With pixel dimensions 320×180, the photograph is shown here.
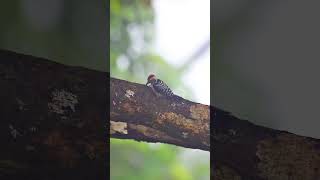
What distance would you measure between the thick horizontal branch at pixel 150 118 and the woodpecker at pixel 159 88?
0.02m

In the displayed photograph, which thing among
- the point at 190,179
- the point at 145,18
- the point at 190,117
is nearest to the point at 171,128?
the point at 190,117

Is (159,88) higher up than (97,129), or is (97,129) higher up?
(159,88)

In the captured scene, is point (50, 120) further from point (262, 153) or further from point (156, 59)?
point (262, 153)

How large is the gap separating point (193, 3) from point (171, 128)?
0.58 meters

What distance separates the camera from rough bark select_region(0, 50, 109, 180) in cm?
185

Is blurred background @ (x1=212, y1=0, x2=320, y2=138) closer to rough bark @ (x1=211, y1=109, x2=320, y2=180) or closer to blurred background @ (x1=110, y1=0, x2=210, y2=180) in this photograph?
rough bark @ (x1=211, y1=109, x2=320, y2=180)

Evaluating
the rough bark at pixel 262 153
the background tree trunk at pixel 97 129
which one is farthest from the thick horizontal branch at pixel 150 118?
the rough bark at pixel 262 153

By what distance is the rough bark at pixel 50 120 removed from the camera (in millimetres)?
1854

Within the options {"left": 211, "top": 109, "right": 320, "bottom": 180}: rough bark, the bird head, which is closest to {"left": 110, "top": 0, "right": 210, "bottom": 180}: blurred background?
the bird head

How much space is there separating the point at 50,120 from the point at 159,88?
1.66ft

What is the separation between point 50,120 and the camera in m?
1.91

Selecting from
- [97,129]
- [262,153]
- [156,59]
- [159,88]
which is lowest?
[262,153]

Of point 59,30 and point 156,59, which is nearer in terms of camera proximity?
point 59,30

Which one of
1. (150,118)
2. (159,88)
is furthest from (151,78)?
(150,118)
